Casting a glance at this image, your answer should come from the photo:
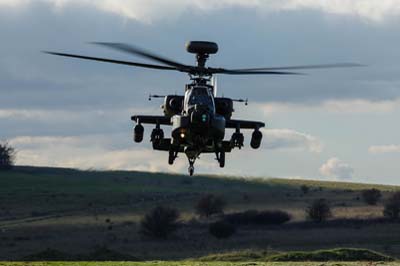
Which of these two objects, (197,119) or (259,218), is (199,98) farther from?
(259,218)

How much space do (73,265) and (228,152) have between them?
19.0m

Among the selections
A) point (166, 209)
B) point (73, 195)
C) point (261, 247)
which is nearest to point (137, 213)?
point (166, 209)

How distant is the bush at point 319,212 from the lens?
133375 millimetres

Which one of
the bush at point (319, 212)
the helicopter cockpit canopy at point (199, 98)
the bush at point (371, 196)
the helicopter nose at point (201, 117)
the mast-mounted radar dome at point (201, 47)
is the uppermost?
the bush at point (371, 196)

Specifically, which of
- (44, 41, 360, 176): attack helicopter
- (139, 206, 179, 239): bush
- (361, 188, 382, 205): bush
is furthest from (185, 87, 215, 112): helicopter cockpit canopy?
(361, 188, 382, 205): bush

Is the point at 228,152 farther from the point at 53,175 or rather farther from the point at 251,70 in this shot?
the point at 53,175

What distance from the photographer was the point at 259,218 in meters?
132

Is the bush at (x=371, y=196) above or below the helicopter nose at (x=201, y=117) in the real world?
above

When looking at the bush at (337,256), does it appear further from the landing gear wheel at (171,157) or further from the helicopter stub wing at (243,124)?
the landing gear wheel at (171,157)

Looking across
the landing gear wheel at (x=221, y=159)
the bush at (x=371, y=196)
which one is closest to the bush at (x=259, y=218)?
the bush at (x=371, y=196)

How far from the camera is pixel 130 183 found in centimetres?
17800

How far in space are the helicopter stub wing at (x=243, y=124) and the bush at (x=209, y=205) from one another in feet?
271

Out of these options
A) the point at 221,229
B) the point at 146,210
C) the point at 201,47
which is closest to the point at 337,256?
the point at 201,47

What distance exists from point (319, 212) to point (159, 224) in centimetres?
1935
